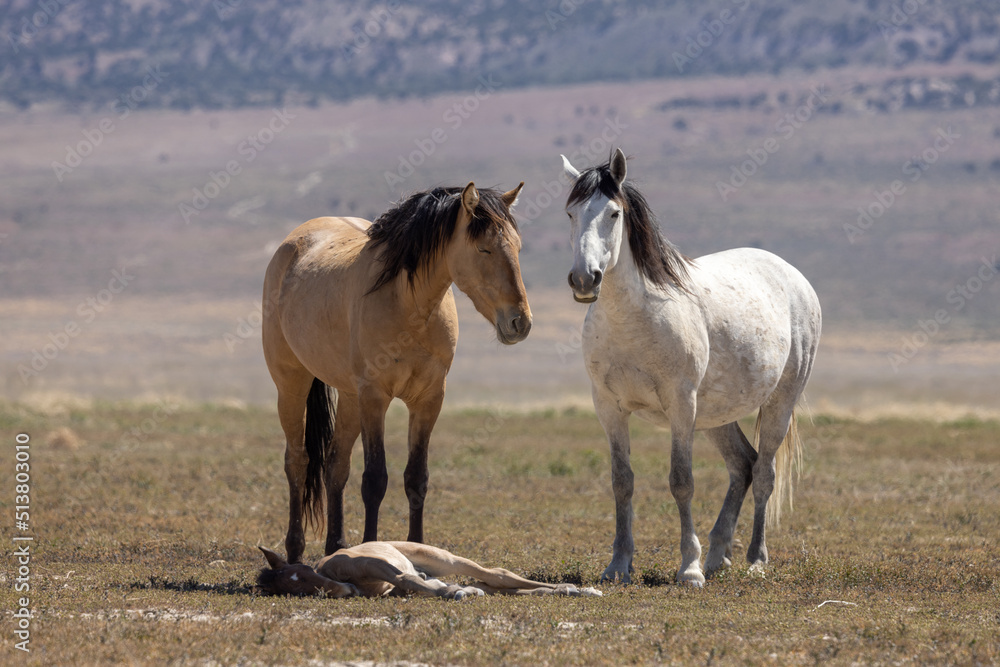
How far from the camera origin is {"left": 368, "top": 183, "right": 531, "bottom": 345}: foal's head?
7688mm

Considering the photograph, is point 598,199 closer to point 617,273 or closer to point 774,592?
point 617,273

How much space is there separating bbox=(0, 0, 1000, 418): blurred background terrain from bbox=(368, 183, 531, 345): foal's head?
23872mm

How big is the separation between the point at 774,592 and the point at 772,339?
2.11 meters
